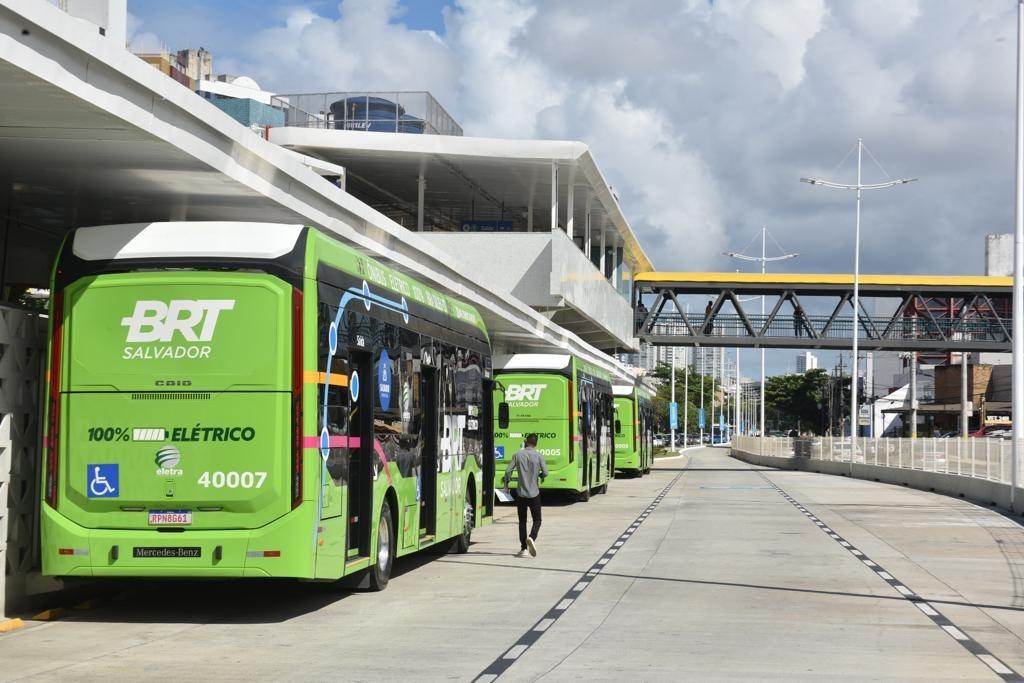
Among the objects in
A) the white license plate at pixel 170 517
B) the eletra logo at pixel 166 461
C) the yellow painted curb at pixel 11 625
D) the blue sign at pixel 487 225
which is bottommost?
the yellow painted curb at pixel 11 625

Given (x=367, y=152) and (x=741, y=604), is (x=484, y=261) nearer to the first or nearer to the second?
(x=367, y=152)

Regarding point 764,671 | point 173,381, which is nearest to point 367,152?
point 173,381

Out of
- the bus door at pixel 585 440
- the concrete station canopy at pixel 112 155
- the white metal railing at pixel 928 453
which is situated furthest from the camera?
the white metal railing at pixel 928 453

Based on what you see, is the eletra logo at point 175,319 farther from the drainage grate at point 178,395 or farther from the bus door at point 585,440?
the bus door at point 585,440

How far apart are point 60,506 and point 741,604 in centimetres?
672

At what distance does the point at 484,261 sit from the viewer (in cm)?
4231

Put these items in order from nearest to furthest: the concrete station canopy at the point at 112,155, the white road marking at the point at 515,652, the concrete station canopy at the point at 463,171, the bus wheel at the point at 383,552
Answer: the concrete station canopy at the point at 112,155 → the white road marking at the point at 515,652 → the bus wheel at the point at 383,552 → the concrete station canopy at the point at 463,171

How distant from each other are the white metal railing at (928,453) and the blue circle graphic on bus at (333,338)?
23322 mm

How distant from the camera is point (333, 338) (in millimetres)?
12820

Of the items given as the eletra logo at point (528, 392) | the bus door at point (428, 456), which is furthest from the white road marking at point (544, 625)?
the eletra logo at point (528, 392)

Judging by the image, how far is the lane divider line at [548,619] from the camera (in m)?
10.1

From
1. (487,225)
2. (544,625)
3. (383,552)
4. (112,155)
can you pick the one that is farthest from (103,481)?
(487,225)

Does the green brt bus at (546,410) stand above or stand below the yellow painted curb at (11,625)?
above

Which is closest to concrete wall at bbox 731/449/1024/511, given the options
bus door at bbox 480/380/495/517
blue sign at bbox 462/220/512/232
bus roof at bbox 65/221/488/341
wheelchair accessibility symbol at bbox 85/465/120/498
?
bus door at bbox 480/380/495/517
